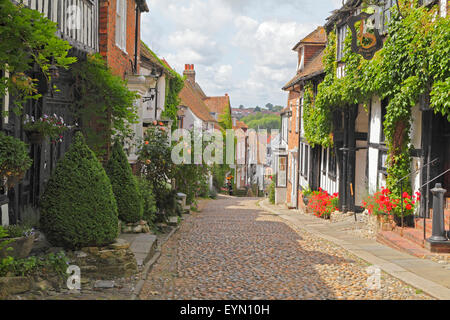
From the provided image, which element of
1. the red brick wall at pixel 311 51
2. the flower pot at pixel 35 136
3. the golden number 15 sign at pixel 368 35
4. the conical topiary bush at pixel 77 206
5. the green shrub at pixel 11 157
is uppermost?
the red brick wall at pixel 311 51

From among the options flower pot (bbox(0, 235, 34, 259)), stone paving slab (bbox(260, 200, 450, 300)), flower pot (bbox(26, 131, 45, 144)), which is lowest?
stone paving slab (bbox(260, 200, 450, 300))

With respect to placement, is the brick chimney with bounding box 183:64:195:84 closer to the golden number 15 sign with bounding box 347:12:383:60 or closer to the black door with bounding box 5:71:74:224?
the golden number 15 sign with bounding box 347:12:383:60

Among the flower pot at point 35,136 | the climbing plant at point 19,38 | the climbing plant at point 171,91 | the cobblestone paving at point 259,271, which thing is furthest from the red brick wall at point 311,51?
the climbing plant at point 19,38

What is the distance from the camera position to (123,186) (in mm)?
9672

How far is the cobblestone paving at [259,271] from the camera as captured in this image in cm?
639

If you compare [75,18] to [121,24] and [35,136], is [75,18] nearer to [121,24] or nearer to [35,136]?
[35,136]

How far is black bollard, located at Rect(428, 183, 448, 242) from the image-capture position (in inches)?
340

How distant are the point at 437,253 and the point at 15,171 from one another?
7134 mm

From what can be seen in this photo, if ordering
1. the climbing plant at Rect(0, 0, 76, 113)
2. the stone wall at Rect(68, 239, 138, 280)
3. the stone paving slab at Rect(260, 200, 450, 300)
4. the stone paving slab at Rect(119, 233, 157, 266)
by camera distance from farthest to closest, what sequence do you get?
the stone paving slab at Rect(119, 233, 157, 266) → the stone paving slab at Rect(260, 200, 450, 300) → the stone wall at Rect(68, 239, 138, 280) → the climbing plant at Rect(0, 0, 76, 113)

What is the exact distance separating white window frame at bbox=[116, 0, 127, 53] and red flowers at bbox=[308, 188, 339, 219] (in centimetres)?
852

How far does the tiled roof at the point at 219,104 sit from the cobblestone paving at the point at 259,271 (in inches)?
1784

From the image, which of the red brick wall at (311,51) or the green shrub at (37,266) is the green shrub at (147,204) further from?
the red brick wall at (311,51)

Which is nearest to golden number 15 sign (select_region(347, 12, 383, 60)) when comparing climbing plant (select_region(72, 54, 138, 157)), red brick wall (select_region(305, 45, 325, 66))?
climbing plant (select_region(72, 54, 138, 157))

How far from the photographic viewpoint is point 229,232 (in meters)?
12.1
